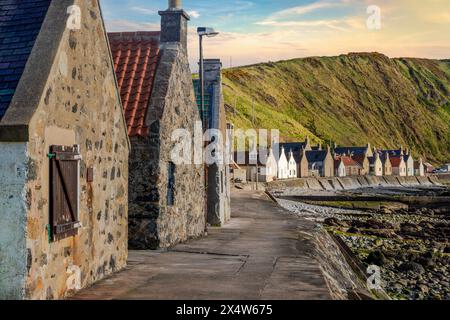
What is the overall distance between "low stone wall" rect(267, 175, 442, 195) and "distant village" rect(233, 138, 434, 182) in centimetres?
290

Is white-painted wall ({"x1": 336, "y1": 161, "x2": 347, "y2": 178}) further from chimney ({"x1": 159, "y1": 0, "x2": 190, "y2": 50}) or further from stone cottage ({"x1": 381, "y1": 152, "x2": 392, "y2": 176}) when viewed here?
chimney ({"x1": 159, "y1": 0, "x2": 190, "y2": 50})

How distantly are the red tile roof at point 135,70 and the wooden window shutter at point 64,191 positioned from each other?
5.48 m

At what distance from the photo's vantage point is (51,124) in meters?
9.09

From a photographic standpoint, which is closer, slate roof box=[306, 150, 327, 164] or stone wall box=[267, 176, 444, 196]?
stone wall box=[267, 176, 444, 196]

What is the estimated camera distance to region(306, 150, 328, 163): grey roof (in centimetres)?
12662

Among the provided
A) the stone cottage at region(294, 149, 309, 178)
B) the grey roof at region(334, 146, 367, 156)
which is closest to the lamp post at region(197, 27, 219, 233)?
the stone cottage at region(294, 149, 309, 178)

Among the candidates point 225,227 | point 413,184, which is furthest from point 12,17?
point 413,184

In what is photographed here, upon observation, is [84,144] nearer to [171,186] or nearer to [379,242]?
[171,186]

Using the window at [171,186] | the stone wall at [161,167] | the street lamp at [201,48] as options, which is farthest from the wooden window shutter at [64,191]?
the street lamp at [201,48]

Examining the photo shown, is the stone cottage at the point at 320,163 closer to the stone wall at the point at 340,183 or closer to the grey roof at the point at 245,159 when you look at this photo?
the stone wall at the point at 340,183

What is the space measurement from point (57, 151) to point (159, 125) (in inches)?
253

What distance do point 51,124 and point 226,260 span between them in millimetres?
6714

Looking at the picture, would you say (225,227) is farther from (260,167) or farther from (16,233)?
(260,167)

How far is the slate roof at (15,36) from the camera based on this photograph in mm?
9102
